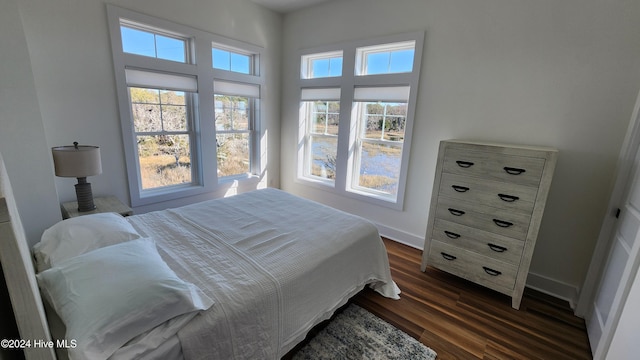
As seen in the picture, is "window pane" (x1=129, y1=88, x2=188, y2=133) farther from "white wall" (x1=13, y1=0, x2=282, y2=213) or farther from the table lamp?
the table lamp

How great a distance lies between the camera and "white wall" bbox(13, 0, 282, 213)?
208 centimetres

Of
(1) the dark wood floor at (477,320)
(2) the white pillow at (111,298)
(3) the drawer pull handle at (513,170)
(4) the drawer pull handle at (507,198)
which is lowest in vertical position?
(1) the dark wood floor at (477,320)

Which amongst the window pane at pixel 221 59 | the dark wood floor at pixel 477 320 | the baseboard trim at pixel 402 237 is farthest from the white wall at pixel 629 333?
the window pane at pixel 221 59

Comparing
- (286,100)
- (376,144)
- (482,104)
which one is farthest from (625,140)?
(286,100)

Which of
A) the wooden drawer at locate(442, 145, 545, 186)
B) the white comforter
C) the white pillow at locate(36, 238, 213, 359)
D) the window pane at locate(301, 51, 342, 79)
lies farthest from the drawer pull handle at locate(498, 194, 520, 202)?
the window pane at locate(301, 51, 342, 79)

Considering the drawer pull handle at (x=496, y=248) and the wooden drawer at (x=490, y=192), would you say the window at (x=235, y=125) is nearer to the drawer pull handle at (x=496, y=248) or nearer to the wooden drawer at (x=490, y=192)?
the wooden drawer at (x=490, y=192)

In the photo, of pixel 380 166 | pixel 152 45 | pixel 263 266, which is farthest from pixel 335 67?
pixel 263 266

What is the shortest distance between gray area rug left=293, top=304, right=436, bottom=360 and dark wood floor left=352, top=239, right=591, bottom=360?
10 cm

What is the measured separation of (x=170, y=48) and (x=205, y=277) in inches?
105

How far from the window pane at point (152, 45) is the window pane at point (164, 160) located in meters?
0.86

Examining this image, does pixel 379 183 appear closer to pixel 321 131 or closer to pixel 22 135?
pixel 321 131

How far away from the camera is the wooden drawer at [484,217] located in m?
1.98

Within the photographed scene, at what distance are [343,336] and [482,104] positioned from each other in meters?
2.34

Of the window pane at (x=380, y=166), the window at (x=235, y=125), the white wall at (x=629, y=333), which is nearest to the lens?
the white wall at (x=629, y=333)
